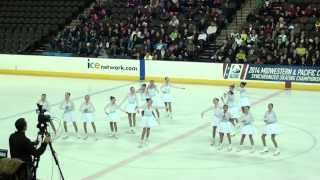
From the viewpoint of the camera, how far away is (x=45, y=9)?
33094 millimetres

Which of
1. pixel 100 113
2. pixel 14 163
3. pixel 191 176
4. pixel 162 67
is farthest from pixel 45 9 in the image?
pixel 14 163

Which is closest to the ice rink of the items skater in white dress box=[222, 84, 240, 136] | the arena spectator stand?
skater in white dress box=[222, 84, 240, 136]

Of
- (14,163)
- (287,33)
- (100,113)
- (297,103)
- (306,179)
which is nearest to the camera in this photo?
(14,163)

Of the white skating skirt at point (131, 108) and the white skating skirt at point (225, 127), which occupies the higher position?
the white skating skirt at point (131, 108)

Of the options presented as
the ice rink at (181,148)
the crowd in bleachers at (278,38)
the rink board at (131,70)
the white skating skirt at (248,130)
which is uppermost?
the crowd in bleachers at (278,38)

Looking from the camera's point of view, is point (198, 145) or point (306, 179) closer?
point (306, 179)

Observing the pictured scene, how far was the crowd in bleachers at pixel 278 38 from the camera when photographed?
24453 millimetres

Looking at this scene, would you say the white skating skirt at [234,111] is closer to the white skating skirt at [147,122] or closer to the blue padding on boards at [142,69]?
the white skating skirt at [147,122]

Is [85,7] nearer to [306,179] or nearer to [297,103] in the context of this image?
[297,103]

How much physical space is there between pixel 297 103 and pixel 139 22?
427 inches

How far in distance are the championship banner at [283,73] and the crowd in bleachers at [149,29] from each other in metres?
2.99

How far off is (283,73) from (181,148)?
36.3ft

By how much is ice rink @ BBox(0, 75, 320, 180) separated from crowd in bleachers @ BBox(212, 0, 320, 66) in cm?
271

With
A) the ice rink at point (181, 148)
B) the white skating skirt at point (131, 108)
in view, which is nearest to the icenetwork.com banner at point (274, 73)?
the ice rink at point (181, 148)
